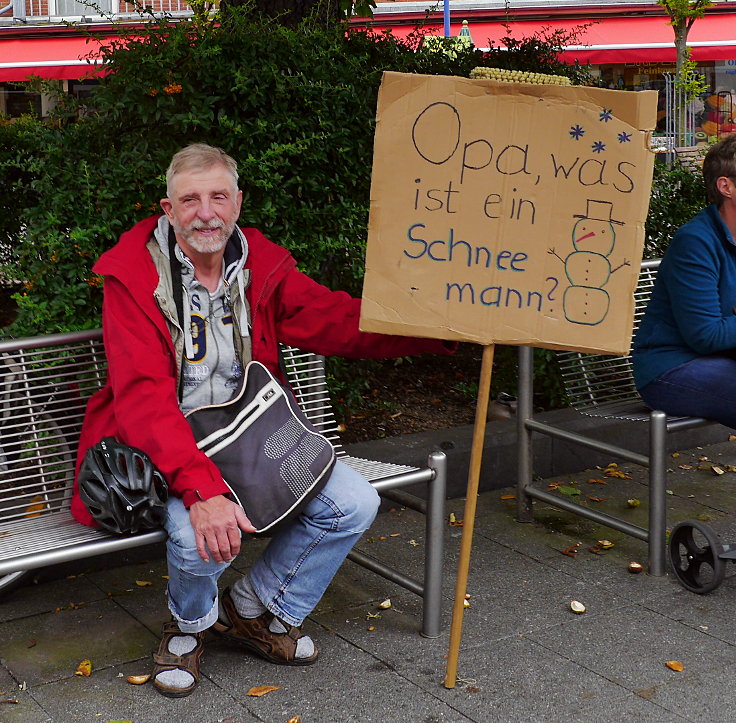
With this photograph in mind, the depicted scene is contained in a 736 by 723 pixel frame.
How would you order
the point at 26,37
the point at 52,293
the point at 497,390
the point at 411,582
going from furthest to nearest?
the point at 26,37 < the point at 497,390 < the point at 52,293 < the point at 411,582

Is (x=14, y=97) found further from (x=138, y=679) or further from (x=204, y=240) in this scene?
(x=138, y=679)

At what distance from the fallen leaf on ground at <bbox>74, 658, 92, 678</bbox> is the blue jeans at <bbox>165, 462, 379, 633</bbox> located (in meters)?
0.32

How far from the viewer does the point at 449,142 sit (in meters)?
3.07

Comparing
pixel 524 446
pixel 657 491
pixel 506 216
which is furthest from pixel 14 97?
pixel 506 216

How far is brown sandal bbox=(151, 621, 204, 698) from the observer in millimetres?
3205

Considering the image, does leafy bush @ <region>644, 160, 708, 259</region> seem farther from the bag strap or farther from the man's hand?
the man's hand

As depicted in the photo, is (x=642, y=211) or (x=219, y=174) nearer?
(x=642, y=211)

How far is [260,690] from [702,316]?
214cm

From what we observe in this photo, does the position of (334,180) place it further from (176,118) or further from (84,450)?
(84,450)

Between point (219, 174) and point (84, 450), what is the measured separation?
95 centimetres

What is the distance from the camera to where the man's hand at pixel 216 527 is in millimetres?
3031

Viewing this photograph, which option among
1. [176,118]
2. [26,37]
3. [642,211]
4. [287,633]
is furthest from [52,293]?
[26,37]

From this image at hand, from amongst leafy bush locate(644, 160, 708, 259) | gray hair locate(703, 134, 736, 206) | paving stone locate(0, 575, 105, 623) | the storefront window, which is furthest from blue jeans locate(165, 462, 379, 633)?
the storefront window

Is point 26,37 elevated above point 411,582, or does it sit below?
above
